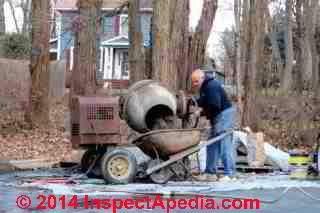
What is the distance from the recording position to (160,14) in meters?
13.8

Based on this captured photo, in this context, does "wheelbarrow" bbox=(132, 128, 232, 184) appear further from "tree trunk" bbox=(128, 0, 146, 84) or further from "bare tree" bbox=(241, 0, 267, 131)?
"bare tree" bbox=(241, 0, 267, 131)

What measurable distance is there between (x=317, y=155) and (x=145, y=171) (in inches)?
121

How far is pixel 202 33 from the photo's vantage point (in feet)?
64.6

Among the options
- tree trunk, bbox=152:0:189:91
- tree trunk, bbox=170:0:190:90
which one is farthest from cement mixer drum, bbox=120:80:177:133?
tree trunk, bbox=170:0:190:90

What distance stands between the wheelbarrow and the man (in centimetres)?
63

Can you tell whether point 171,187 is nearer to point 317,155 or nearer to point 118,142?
point 118,142

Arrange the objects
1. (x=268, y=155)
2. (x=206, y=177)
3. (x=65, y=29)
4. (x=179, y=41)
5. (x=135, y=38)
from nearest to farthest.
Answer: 1. (x=206, y=177)
2. (x=268, y=155)
3. (x=179, y=41)
4. (x=65, y=29)
5. (x=135, y=38)

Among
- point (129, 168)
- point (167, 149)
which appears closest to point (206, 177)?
point (167, 149)

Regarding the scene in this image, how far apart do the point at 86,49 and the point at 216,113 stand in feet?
27.1

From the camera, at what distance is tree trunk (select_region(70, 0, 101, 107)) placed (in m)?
18.5

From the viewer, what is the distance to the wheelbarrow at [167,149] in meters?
10.2

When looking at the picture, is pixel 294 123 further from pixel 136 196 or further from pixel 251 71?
pixel 136 196

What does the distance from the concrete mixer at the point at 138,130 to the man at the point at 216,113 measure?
1.32 ft

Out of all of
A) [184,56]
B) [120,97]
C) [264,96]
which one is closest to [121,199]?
[120,97]
